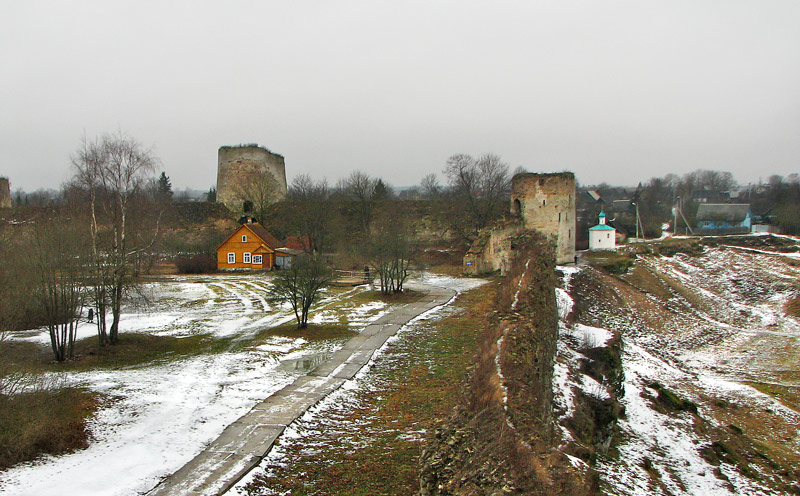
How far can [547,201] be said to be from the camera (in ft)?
98.6

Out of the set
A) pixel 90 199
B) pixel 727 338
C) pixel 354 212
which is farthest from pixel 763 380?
pixel 354 212

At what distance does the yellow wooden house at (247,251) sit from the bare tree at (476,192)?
44.6 ft

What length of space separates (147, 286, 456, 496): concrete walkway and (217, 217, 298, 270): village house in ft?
65.9

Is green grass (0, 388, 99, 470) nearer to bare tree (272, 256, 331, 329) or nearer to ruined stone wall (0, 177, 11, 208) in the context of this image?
bare tree (272, 256, 331, 329)

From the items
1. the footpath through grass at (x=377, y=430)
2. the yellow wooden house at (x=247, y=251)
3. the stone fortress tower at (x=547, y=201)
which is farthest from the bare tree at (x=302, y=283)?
the yellow wooden house at (x=247, y=251)

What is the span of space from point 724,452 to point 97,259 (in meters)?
15.6

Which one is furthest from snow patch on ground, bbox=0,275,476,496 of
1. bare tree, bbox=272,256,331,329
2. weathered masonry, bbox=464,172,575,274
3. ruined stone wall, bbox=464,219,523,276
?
weathered masonry, bbox=464,172,575,274

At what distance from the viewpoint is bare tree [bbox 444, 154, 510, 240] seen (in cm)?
3778

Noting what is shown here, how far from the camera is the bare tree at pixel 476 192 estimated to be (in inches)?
1487

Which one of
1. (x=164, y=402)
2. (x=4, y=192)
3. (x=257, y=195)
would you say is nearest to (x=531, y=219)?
(x=257, y=195)

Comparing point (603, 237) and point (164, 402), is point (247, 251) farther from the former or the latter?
point (603, 237)

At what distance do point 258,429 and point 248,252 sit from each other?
26300mm

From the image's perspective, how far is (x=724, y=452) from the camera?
10.8 metres

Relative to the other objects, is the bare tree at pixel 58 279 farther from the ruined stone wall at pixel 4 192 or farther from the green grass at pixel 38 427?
the ruined stone wall at pixel 4 192
